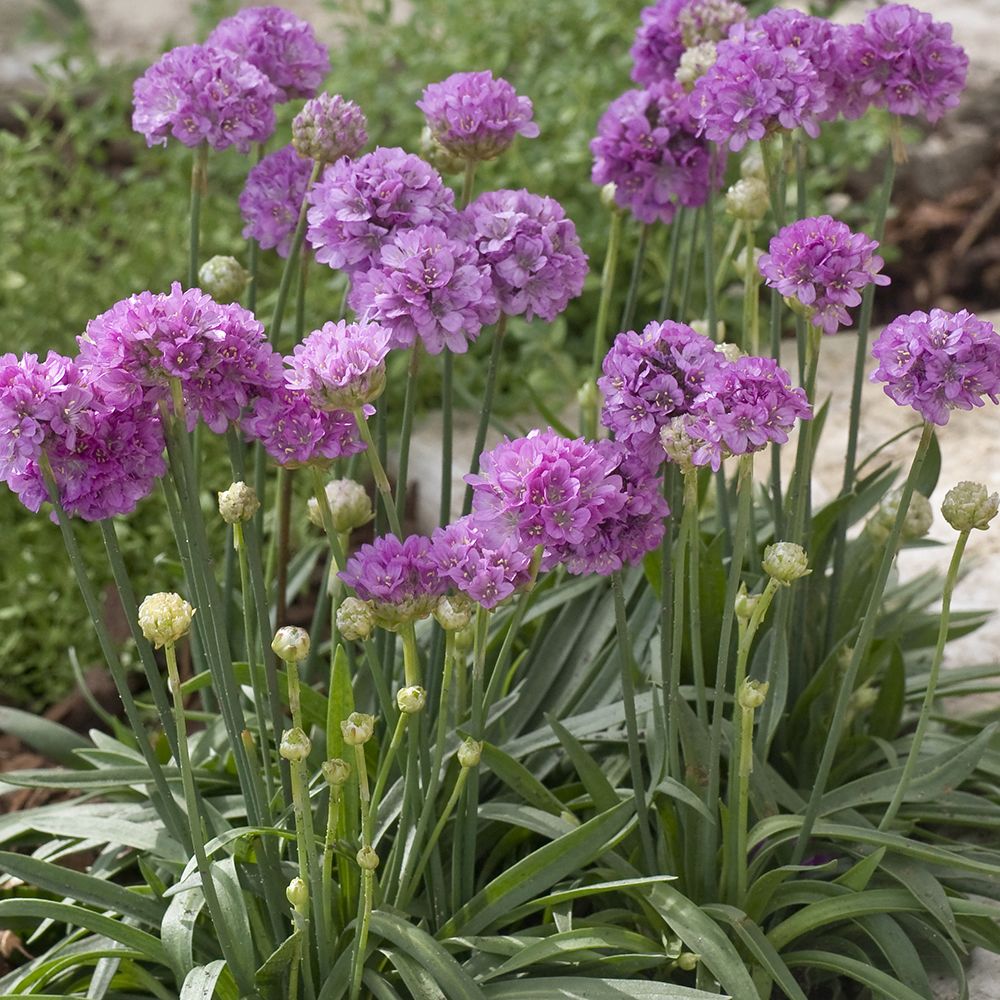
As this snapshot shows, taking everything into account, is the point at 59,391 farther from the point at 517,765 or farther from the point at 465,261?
the point at 517,765

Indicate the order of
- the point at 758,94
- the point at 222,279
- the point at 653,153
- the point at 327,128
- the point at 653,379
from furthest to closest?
1. the point at 653,153
2. the point at 222,279
3. the point at 327,128
4. the point at 758,94
5. the point at 653,379

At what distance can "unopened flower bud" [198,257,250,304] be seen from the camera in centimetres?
213

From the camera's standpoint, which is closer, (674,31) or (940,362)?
(940,362)

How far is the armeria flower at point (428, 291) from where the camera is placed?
1.68 metres

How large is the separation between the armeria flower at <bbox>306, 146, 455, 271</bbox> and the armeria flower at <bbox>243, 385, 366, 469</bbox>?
229mm

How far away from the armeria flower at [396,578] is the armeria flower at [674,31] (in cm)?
117

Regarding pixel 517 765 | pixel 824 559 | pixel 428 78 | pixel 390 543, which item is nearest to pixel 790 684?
pixel 824 559

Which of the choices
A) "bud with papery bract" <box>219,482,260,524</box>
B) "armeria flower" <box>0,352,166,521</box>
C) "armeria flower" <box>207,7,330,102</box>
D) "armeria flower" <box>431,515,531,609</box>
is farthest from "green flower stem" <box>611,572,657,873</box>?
"armeria flower" <box>207,7,330,102</box>

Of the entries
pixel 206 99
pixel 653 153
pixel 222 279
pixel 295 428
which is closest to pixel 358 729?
pixel 295 428

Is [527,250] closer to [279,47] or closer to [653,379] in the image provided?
[653,379]

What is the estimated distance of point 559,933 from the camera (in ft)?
6.10

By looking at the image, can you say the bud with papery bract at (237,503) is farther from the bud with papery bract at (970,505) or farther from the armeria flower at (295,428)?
the bud with papery bract at (970,505)

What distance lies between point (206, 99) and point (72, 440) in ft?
2.41

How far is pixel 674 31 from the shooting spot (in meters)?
2.40
